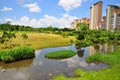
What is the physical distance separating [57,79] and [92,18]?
159 metres

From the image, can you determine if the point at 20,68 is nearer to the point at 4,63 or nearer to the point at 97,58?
the point at 4,63

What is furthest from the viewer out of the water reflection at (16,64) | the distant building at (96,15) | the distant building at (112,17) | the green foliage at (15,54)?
the distant building at (96,15)

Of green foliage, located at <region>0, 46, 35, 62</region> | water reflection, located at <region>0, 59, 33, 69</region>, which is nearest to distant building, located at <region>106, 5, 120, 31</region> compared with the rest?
green foliage, located at <region>0, 46, 35, 62</region>

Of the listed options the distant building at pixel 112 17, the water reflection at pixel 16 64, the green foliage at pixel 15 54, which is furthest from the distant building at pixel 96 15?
the water reflection at pixel 16 64

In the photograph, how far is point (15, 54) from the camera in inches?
1457

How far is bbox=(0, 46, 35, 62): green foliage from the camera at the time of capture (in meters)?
35.9

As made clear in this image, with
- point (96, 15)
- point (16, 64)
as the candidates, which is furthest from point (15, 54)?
point (96, 15)

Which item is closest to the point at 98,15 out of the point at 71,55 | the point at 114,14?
the point at 114,14

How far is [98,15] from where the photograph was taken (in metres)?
171

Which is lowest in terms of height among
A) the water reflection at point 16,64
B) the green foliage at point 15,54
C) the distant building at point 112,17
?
the water reflection at point 16,64

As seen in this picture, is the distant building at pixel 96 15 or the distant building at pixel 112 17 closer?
the distant building at pixel 112 17

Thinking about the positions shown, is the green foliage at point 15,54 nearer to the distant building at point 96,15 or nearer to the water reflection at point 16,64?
the water reflection at point 16,64

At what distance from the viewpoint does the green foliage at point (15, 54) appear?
35.9 metres

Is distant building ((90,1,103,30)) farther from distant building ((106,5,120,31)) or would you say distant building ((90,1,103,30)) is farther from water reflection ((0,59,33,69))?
water reflection ((0,59,33,69))
